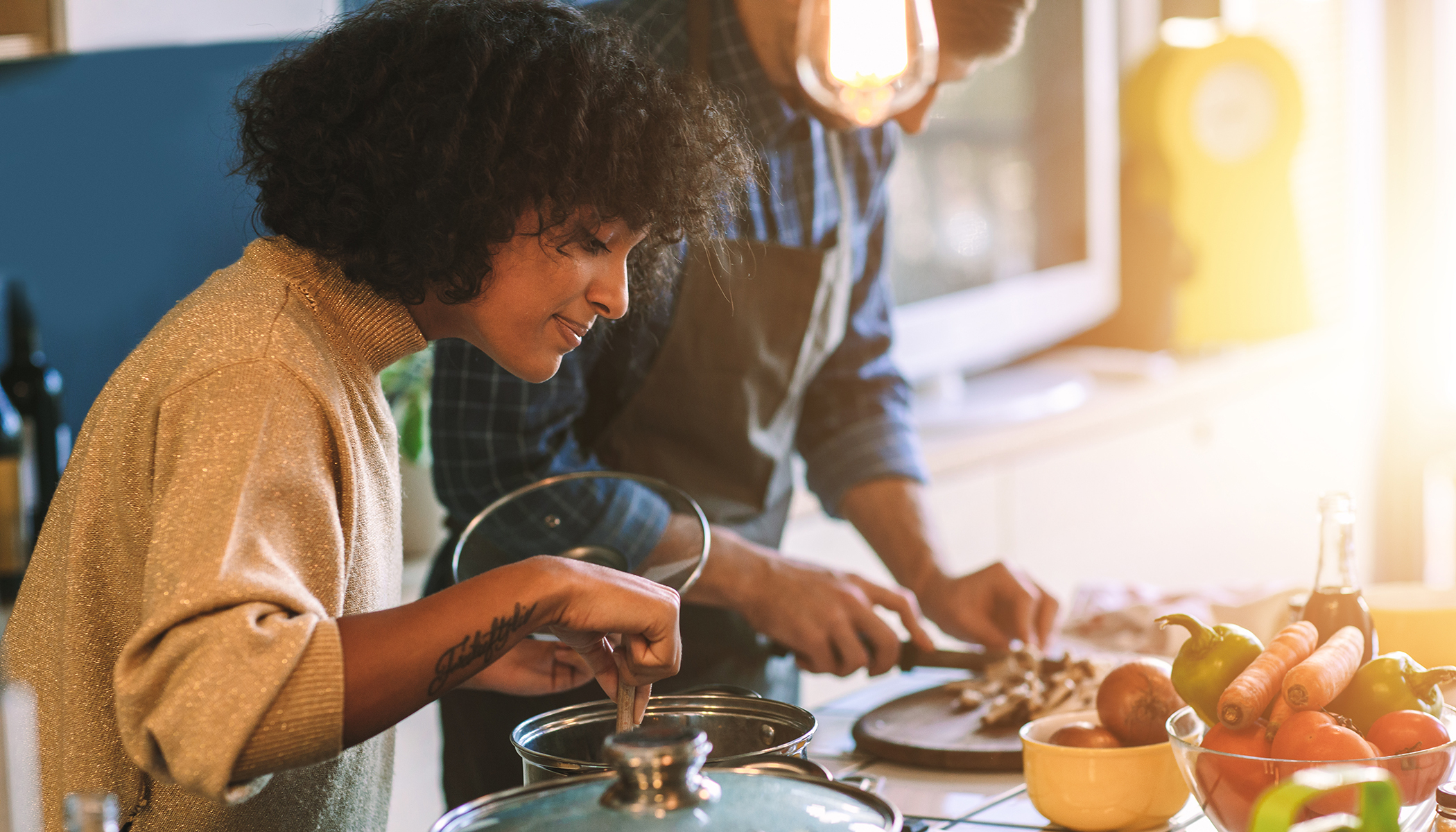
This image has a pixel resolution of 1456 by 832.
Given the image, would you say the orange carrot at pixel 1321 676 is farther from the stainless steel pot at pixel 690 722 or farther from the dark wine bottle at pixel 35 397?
the dark wine bottle at pixel 35 397

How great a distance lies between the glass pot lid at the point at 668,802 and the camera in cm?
66

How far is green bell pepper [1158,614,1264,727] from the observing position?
3.06 ft

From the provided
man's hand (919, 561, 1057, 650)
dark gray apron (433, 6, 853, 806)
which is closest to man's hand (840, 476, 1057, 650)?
man's hand (919, 561, 1057, 650)

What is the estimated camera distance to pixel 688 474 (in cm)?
148

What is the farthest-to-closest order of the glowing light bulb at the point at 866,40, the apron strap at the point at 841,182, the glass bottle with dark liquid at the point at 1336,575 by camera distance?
1. the apron strap at the point at 841,182
2. the glowing light bulb at the point at 866,40
3. the glass bottle with dark liquid at the point at 1336,575

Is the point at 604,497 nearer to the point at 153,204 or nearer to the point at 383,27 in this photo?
the point at 383,27

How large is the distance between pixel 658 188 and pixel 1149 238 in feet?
8.78

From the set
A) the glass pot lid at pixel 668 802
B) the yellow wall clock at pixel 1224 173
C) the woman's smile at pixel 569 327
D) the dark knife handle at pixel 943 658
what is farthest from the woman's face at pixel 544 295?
the yellow wall clock at pixel 1224 173

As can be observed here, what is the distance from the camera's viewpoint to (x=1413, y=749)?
2.76 feet

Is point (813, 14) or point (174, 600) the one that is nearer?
point (174, 600)

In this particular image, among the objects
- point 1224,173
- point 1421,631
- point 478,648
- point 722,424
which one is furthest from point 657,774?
point 1224,173

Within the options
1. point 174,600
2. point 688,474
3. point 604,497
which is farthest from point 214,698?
point 688,474

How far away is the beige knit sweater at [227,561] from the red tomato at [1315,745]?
538 mm

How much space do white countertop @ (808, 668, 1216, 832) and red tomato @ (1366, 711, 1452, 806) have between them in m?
0.17
